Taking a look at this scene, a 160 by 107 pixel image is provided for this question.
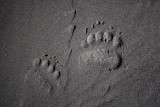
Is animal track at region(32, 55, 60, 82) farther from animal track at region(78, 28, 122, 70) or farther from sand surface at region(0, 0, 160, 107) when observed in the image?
animal track at region(78, 28, 122, 70)

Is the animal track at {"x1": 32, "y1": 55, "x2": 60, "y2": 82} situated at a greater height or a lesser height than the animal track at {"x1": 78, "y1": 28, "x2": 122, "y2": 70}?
lesser

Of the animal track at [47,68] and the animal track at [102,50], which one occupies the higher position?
the animal track at [102,50]

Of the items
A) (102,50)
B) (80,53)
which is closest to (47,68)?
(80,53)

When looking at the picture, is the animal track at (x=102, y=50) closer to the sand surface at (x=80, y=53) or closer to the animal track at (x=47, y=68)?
the sand surface at (x=80, y=53)

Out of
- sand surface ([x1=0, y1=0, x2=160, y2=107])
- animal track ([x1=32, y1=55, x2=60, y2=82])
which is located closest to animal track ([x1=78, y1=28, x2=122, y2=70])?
sand surface ([x1=0, y1=0, x2=160, y2=107])

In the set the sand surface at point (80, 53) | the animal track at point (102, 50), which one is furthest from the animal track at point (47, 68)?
the animal track at point (102, 50)

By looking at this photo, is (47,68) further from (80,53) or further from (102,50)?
(102,50)

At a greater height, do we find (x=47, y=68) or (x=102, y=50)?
(x=102, y=50)
